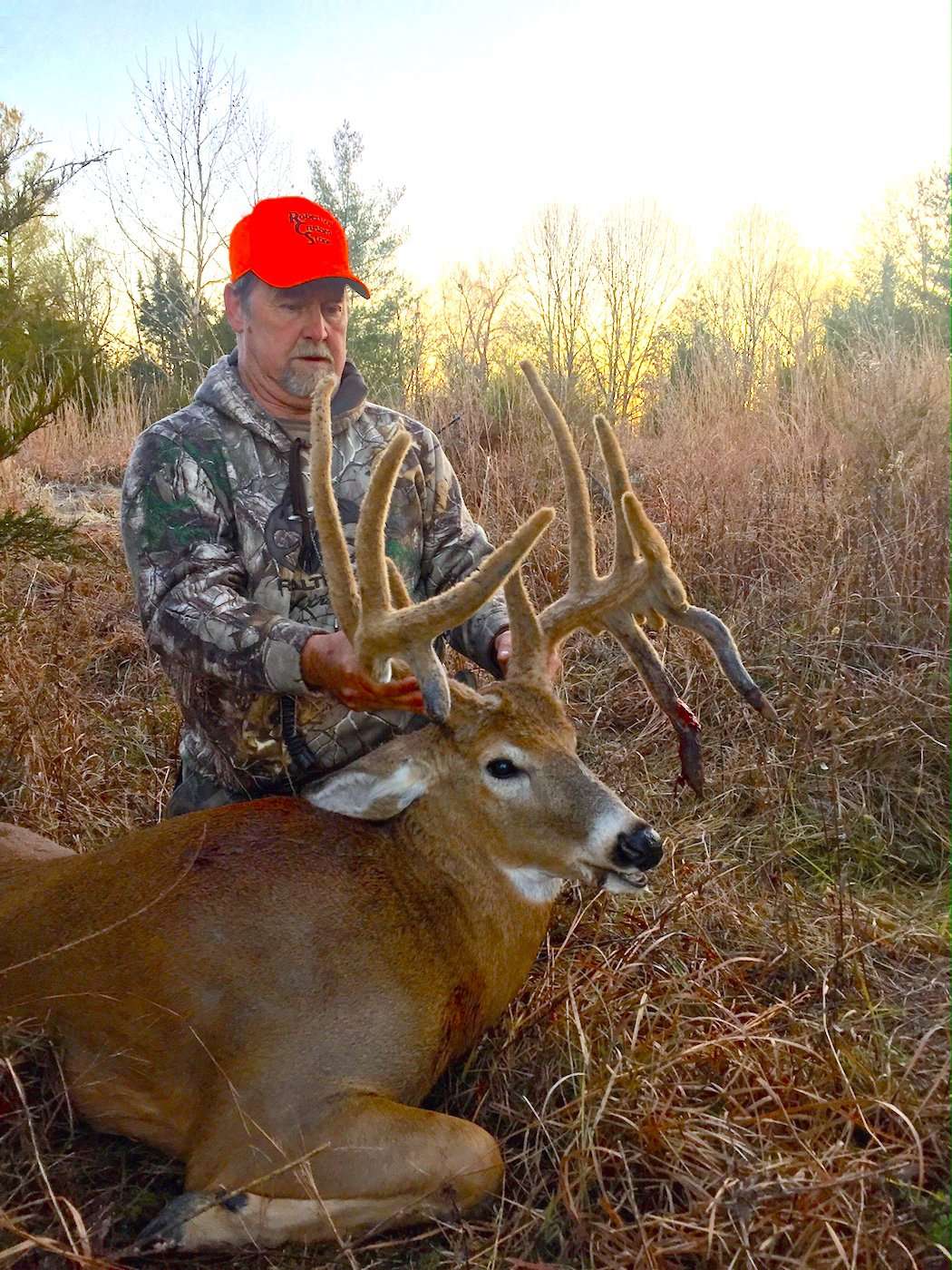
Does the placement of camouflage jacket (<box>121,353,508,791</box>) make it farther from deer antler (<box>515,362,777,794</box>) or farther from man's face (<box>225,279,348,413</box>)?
deer antler (<box>515,362,777,794</box>)

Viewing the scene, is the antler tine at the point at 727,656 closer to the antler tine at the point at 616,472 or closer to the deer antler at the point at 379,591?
the antler tine at the point at 616,472

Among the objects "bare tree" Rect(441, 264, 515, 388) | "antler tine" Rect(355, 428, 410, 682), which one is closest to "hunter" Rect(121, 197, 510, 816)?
"antler tine" Rect(355, 428, 410, 682)

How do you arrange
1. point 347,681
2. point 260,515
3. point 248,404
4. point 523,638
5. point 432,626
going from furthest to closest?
point 248,404
point 260,515
point 523,638
point 347,681
point 432,626

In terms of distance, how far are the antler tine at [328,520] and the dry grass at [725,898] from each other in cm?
117

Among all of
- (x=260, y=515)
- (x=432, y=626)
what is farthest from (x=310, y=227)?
(x=432, y=626)

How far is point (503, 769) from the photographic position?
2.73 metres

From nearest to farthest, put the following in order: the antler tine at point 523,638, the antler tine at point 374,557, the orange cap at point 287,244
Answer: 1. the antler tine at point 374,557
2. the antler tine at point 523,638
3. the orange cap at point 287,244

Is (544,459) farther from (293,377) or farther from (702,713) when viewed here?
(293,377)

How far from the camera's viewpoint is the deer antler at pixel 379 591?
234cm

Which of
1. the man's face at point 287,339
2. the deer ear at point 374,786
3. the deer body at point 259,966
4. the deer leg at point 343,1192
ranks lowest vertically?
the deer leg at point 343,1192

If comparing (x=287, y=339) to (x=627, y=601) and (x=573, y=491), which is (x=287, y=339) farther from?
(x=627, y=601)

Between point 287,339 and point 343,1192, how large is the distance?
2715 millimetres

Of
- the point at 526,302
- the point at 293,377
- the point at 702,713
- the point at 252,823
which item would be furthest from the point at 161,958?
the point at 526,302

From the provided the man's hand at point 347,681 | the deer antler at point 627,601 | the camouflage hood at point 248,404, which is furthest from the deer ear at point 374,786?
the camouflage hood at point 248,404
